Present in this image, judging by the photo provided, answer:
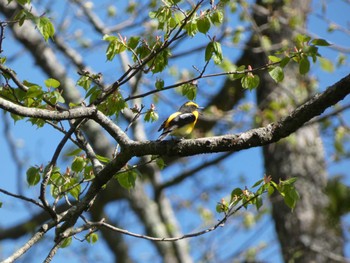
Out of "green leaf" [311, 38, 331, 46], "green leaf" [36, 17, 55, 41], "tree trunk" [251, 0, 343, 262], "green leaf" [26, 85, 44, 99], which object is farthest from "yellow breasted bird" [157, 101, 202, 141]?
"tree trunk" [251, 0, 343, 262]

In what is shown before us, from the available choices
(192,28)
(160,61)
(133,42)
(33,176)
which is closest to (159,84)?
(160,61)

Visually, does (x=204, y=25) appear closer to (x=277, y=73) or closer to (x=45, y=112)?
(x=277, y=73)

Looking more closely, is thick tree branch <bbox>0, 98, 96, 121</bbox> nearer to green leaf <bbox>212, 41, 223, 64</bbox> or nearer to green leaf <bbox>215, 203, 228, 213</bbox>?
green leaf <bbox>212, 41, 223, 64</bbox>

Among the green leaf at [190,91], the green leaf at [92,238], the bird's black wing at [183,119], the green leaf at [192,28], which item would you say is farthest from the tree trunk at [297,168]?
the green leaf at [192,28]

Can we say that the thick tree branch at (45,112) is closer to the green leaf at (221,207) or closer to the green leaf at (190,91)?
the green leaf at (190,91)

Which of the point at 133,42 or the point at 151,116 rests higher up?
the point at 133,42

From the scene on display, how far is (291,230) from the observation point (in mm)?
7441

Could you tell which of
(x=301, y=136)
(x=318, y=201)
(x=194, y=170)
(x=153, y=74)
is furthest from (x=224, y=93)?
(x=153, y=74)

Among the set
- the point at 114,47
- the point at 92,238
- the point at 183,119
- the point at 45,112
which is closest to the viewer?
the point at 45,112

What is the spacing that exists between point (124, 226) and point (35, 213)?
195 centimetres

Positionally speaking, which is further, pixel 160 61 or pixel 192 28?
pixel 160 61

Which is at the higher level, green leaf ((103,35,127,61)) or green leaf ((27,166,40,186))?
green leaf ((103,35,127,61))

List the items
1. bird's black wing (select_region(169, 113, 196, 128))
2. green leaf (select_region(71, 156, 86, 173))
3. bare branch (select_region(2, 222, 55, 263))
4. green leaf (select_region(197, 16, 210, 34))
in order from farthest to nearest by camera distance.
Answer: bird's black wing (select_region(169, 113, 196, 128)) → green leaf (select_region(71, 156, 86, 173)) → green leaf (select_region(197, 16, 210, 34)) → bare branch (select_region(2, 222, 55, 263))

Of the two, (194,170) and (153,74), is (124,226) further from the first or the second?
(153,74)
